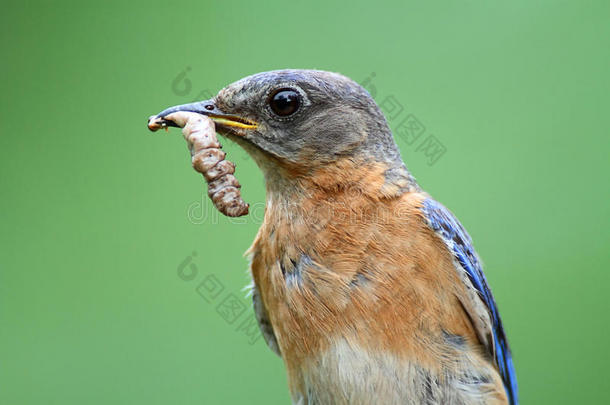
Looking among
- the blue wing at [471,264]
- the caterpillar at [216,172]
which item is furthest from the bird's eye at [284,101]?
the blue wing at [471,264]

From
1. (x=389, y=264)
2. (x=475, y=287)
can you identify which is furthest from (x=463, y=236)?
(x=389, y=264)

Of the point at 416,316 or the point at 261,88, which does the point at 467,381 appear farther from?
the point at 261,88

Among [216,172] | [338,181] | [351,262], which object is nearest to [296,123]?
[338,181]

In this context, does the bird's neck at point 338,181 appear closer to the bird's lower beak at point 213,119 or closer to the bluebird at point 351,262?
the bluebird at point 351,262

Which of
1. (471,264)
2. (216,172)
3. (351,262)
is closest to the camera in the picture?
(216,172)

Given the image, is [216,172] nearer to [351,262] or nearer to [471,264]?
[351,262]

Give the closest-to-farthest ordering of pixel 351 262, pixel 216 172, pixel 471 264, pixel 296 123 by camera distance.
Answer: pixel 216 172
pixel 351 262
pixel 296 123
pixel 471 264

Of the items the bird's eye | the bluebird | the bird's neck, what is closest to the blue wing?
the bluebird
